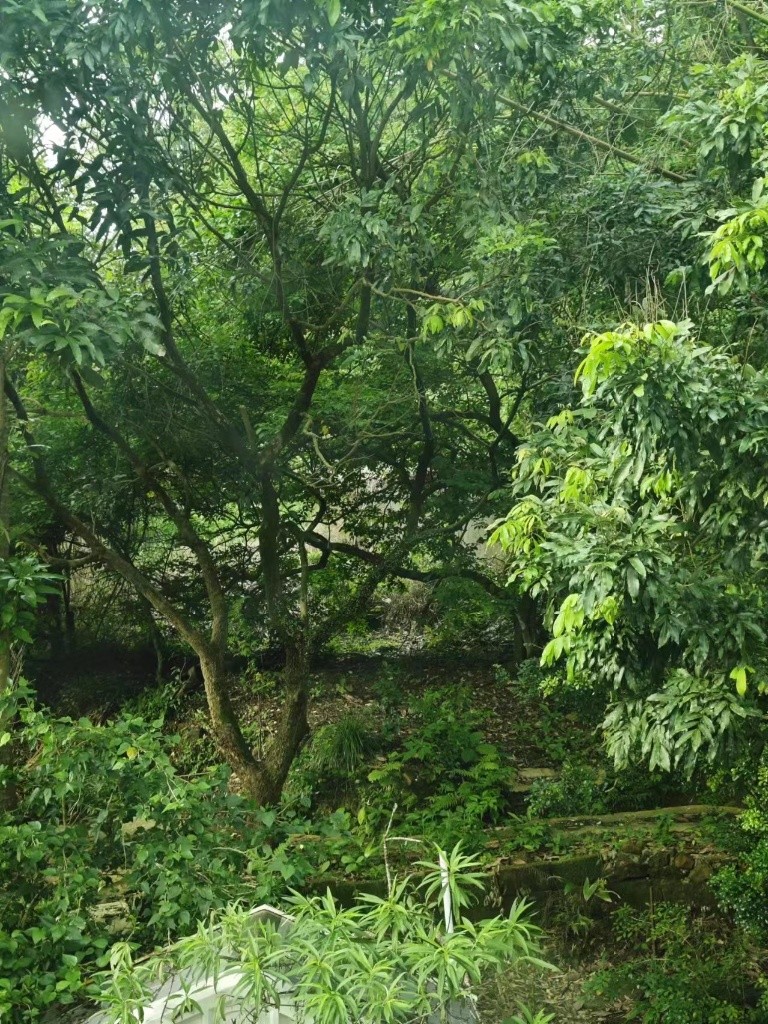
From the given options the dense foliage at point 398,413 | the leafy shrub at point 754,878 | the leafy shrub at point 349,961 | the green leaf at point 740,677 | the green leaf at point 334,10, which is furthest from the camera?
the leafy shrub at point 754,878

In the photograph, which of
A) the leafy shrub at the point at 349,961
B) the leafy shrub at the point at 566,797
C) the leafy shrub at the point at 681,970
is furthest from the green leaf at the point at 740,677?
the leafy shrub at the point at 566,797

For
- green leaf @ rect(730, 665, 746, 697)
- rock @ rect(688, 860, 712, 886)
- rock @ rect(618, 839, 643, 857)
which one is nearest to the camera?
green leaf @ rect(730, 665, 746, 697)

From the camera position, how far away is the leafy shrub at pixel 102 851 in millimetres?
4102

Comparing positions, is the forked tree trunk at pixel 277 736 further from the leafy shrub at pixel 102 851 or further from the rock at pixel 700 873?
the rock at pixel 700 873

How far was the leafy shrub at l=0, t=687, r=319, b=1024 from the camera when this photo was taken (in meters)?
4.10

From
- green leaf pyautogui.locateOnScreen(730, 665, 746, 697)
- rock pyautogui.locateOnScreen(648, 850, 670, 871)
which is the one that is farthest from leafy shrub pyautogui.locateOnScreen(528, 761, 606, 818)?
green leaf pyautogui.locateOnScreen(730, 665, 746, 697)

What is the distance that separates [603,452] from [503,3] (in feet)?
6.25

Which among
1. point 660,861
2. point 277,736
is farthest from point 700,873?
point 277,736

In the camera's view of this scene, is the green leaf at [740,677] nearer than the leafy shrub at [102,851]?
Yes

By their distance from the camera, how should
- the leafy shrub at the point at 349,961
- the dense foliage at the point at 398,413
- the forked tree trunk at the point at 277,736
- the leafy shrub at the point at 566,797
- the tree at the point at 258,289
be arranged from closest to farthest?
the leafy shrub at the point at 349,961 < the dense foliage at the point at 398,413 < the tree at the point at 258,289 < the forked tree trunk at the point at 277,736 < the leafy shrub at the point at 566,797

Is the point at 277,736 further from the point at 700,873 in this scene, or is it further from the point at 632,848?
the point at 700,873

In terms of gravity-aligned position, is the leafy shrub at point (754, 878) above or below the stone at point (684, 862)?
above

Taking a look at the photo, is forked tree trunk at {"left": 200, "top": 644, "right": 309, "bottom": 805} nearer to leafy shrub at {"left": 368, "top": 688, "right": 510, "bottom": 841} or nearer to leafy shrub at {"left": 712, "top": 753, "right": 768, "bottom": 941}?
leafy shrub at {"left": 368, "top": 688, "right": 510, "bottom": 841}

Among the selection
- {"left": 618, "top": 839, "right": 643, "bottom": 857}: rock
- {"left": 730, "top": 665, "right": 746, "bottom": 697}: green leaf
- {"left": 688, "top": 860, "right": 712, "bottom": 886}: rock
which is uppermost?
{"left": 730, "top": 665, "right": 746, "bottom": 697}: green leaf
